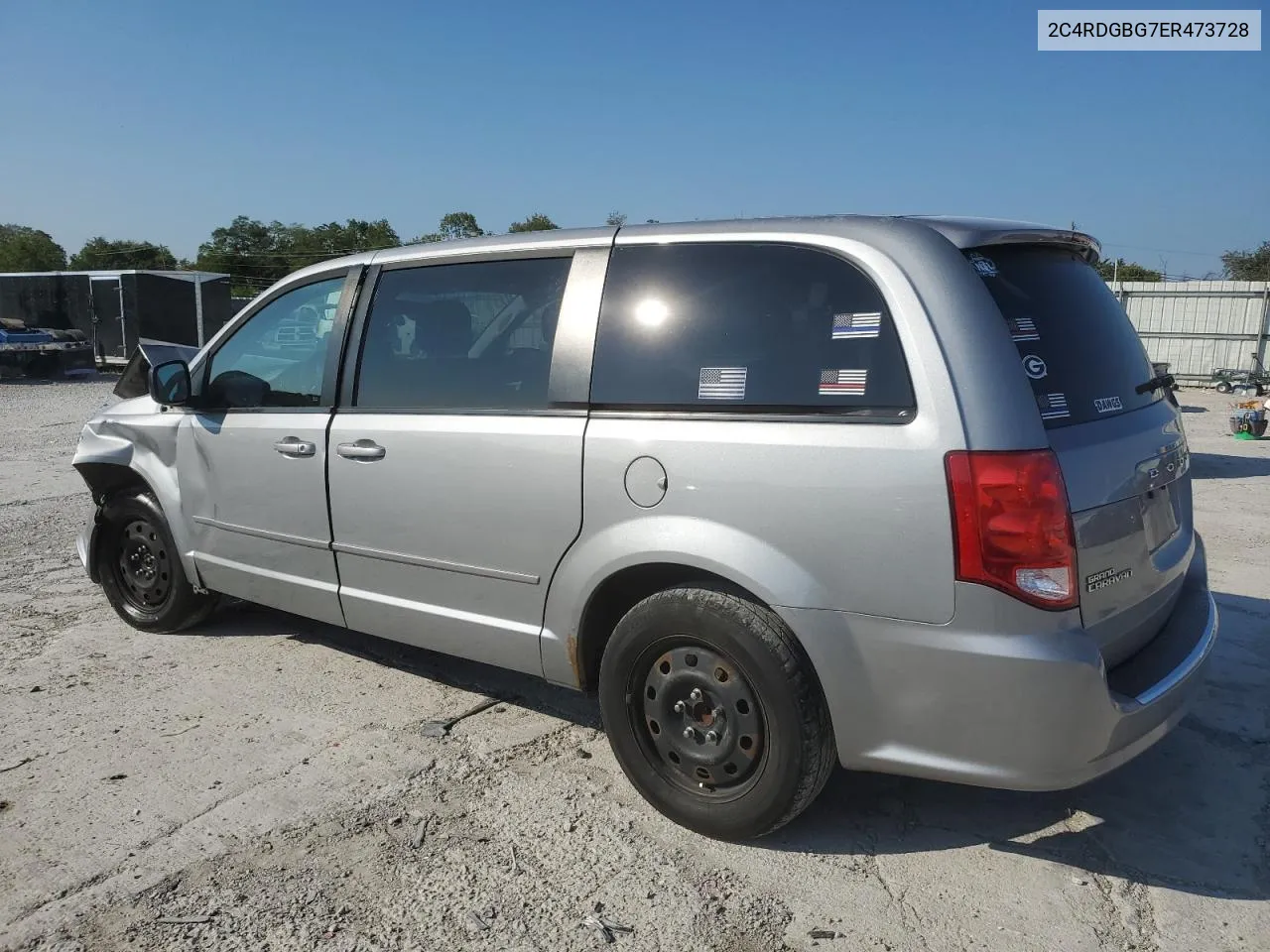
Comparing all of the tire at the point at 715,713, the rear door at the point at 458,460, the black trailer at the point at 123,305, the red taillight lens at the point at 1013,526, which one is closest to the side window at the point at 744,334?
the rear door at the point at 458,460

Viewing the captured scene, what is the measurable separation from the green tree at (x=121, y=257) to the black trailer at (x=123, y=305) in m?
44.4

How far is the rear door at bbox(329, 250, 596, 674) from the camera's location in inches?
127

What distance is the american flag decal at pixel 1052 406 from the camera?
254 cm

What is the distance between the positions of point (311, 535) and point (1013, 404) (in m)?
2.84

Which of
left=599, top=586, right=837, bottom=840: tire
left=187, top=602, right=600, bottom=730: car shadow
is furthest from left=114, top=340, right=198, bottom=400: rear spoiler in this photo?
left=599, top=586, right=837, bottom=840: tire

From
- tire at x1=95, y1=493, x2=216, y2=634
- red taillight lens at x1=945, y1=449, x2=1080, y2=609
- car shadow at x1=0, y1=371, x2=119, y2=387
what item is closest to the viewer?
red taillight lens at x1=945, y1=449, x2=1080, y2=609

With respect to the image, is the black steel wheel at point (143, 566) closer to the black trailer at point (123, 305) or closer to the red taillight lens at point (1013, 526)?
the red taillight lens at point (1013, 526)

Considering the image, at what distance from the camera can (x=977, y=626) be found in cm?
241

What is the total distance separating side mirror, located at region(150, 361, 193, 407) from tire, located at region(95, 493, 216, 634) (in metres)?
0.65

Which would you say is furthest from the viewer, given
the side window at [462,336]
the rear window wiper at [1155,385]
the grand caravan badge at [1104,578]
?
the side window at [462,336]

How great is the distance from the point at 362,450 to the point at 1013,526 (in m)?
2.43

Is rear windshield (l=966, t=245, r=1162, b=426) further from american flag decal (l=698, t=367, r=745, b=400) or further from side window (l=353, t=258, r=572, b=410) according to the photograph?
side window (l=353, t=258, r=572, b=410)

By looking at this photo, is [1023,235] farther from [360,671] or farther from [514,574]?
[360,671]

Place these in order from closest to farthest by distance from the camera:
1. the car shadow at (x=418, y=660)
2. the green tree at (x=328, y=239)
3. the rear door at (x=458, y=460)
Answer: the rear door at (x=458, y=460)
the car shadow at (x=418, y=660)
the green tree at (x=328, y=239)
